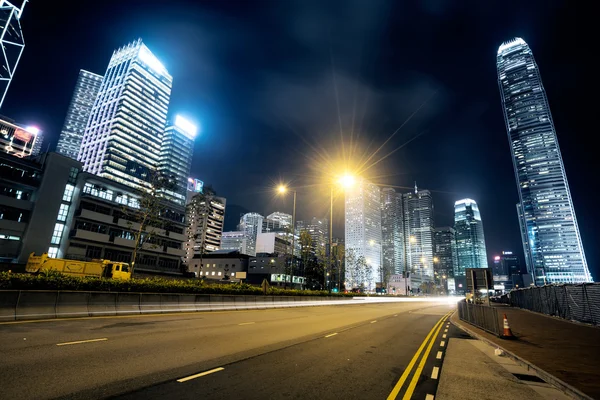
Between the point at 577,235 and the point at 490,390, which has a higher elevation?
the point at 577,235

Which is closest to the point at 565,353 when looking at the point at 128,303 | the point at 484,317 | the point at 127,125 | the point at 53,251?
the point at 484,317

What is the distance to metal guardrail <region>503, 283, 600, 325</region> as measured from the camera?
16.6 m

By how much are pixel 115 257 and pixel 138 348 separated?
7376 cm

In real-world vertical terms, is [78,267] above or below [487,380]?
above

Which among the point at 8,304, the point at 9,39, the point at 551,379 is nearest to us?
the point at 551,379

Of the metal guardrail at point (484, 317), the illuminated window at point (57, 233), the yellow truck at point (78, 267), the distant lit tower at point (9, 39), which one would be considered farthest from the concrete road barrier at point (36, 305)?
→ the distant lit tower at point (9, 39)

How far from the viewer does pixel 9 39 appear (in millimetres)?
95875

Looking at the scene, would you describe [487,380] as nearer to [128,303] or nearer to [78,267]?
[128,303]

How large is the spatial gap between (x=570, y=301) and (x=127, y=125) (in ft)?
654

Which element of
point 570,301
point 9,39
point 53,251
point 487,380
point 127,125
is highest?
point 127,125

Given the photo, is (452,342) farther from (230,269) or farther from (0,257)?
(230,269)

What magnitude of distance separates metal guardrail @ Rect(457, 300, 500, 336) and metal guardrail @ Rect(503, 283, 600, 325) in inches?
234

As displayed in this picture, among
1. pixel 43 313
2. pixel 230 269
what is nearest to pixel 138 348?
pixel 43 313

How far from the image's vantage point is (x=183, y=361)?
6.98 meters
